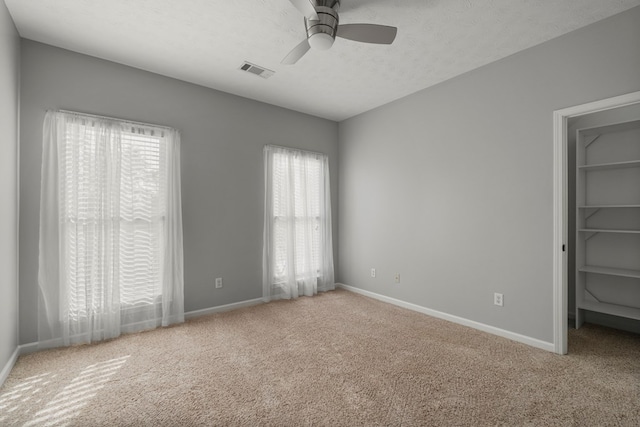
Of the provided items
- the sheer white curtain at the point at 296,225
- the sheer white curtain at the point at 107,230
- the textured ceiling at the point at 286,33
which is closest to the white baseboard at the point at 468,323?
the sheer white curtain at the point at 296,225

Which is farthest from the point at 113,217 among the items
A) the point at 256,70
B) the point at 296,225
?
the point at 296,225

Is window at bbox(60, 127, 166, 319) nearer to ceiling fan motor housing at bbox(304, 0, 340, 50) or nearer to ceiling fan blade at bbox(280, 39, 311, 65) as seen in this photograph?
ceiling fan blade at bbox(280, 39, 311, 65)

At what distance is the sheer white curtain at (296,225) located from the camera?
4.07 meters

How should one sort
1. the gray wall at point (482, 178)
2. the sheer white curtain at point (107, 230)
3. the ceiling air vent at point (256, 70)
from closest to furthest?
the gray wall at point (482, 178) → the sheer white curtain at point (107, 230) → the ceiling air vent at point (256, 70)

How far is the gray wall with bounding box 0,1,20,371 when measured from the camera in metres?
2.14

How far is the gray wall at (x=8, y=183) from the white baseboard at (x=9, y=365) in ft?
0.11

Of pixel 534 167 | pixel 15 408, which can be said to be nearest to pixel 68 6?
pixel 15 408

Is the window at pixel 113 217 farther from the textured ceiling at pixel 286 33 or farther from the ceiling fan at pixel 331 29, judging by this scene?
the ceiling fan at pixel 331 29

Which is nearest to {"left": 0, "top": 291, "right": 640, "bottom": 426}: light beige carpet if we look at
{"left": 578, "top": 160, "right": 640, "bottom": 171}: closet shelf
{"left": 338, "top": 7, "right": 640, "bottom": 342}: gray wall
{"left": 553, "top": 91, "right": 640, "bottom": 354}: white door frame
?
{"left": 553, "top": 91, "right": 640, "bottom": 354}: white door frame

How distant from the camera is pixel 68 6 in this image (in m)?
2.24

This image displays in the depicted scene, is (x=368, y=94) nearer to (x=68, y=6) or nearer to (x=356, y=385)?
(x=68, y=6)

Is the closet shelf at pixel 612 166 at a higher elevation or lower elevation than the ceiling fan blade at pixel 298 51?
lower

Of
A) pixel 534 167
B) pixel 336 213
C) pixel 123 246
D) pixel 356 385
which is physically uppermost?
pixel 534 167

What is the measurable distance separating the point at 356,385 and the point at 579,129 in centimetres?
331
